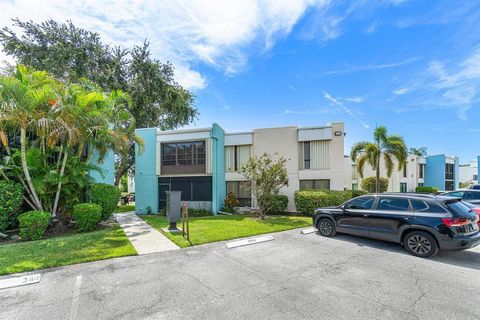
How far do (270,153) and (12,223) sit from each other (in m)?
13.8

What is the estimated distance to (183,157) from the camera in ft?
53.6

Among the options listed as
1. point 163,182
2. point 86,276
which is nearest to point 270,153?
point 163,182

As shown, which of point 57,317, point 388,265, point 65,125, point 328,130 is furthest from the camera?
point 328,130

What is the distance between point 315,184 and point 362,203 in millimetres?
8313

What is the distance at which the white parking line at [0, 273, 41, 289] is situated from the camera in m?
4.66

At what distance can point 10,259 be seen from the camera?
603 cm

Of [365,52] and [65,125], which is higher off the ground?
[365,52]

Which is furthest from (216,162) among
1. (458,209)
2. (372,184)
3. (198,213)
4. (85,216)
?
(372,184)

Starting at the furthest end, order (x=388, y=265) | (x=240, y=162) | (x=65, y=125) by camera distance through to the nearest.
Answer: (x=240, y=162) < (x=65, y=125) < (x=388, y=265)

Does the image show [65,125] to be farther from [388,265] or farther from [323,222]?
[388,265]

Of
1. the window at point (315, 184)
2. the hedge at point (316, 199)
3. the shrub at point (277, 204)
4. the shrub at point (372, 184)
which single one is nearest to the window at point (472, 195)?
the hedge at point (316, 199)

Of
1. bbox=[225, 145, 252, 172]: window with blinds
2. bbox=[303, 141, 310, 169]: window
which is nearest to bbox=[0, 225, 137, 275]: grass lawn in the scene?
bbox=[225, 145, 252, 172]: window with blinds

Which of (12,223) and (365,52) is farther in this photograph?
(365,52)

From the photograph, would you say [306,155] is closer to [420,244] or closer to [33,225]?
[420,244]
